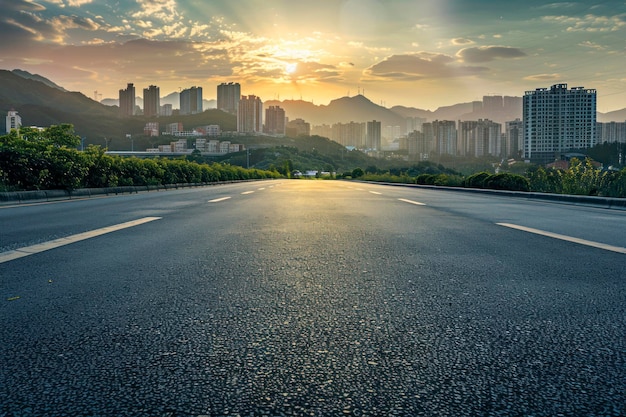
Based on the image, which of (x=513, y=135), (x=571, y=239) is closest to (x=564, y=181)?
(x=571, y=239)

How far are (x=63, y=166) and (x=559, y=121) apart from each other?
73154 mm

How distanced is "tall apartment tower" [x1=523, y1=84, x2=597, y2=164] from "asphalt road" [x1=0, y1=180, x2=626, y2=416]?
72.0 m

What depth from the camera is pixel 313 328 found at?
8.75 ft

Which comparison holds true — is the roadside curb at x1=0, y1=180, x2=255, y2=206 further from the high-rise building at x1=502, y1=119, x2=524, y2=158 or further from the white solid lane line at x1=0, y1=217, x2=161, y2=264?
the high-rise building at x1=502, y1=119, x2=524, y2=158

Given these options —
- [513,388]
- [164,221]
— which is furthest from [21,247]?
[513,388]

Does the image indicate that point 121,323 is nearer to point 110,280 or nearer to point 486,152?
point 110,280

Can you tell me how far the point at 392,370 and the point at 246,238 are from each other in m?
4.35

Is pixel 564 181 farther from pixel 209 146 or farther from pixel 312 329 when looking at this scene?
pixel 209 146

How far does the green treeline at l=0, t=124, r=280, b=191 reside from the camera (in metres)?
14.6

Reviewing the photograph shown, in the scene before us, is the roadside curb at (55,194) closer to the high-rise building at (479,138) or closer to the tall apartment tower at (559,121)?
the tall apartment tower at (559,121)

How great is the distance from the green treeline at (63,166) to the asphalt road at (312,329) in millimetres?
10300

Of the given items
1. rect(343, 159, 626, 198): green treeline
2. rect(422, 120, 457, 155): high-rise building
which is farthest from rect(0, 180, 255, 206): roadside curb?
rect(422, 120, 457, 155): high-rise building

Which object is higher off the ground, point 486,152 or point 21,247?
point 486,152

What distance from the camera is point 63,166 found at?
1609 centimetres
